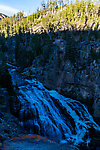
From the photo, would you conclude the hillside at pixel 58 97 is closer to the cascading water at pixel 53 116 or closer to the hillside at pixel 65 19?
the cascading water at pixel 53 116

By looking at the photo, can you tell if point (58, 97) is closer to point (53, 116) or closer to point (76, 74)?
point (53, 116)

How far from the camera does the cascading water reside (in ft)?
53.3

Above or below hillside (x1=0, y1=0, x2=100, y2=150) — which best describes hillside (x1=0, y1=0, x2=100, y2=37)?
above

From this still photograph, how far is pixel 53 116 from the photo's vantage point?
18.1m

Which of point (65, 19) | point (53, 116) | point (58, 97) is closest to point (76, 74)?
point (58, 97)

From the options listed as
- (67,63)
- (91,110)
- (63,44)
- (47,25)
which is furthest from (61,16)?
(91,110)

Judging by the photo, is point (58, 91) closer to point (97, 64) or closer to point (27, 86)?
point (27, 86)

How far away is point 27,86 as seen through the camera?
916 inches

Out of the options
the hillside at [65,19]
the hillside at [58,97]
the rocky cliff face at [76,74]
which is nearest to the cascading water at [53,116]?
the hillside at [58,97]

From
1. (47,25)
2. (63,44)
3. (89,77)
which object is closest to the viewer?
(89,77)

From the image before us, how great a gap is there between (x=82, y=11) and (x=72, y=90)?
53.5 meters

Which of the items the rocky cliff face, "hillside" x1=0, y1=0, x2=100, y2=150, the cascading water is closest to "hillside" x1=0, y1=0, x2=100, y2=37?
the rocky cliff face

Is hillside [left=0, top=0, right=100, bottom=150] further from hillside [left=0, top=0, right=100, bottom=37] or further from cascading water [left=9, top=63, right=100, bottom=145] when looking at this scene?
hillside [left=0, top=0, right=100, bottom=37]

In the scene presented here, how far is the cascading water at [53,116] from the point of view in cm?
1625
